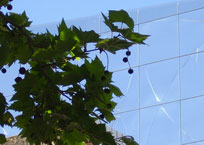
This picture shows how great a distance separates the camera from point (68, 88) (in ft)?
12.9

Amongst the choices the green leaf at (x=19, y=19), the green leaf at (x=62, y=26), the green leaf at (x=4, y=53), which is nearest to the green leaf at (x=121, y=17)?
the green leaf at (x=62, y=26)

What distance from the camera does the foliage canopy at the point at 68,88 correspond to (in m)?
3.79

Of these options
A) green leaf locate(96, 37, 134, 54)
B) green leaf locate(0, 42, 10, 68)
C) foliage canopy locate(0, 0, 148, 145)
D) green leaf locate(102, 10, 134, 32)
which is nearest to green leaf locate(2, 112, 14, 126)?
foliage canopy locate(0, 0, 148, 145)

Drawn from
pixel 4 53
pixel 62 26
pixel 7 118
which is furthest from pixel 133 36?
pixel 7 118

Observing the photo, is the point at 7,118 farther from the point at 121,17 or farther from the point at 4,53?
the point at 121,17

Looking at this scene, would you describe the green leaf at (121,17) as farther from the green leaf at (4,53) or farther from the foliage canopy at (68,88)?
the green leaf at (4,53)

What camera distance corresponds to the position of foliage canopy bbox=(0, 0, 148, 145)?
379 centimetres

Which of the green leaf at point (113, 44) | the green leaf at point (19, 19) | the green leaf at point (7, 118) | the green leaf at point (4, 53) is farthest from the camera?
the green leaf at point (19, 19)

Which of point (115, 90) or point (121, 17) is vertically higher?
point (121, 17)

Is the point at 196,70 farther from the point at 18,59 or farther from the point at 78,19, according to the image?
the point at 18,59

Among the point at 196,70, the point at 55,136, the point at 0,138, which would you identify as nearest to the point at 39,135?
the point at 55,136

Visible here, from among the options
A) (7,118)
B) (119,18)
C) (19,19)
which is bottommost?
(7,118)

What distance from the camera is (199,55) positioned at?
117 ft

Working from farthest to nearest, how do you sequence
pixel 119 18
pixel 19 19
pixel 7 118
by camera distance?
1. pixel 19 19
2. pixel 7 118
3. pixel 119 18
